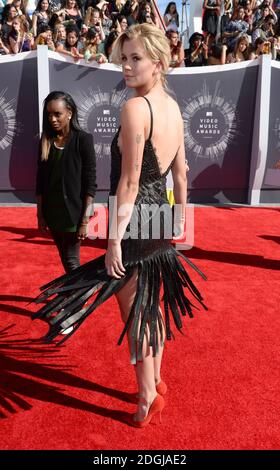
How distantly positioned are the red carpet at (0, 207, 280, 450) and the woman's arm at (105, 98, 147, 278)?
923mm

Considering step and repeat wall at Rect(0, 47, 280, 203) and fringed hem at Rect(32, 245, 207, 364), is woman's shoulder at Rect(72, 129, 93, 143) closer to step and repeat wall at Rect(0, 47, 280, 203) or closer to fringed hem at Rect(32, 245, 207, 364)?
fringed hem at Rect(32, 245, 207, 364)

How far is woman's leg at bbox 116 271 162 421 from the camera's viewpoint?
81.8 inches

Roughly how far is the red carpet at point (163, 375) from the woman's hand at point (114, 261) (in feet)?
2.76

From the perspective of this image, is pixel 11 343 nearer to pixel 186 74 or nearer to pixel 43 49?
pixel 43 49

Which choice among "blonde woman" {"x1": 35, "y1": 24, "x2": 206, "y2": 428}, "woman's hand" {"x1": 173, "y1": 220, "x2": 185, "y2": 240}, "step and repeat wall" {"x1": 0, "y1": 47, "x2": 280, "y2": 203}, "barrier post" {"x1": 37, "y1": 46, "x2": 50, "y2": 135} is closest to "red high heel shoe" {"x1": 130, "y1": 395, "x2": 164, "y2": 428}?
"blonde woman" {"x1": 35, "y1": 24, "x2": 206, "y2": 428}

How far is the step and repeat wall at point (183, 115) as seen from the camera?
7.30m

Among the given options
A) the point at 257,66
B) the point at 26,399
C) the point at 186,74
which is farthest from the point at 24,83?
the point at 26,399

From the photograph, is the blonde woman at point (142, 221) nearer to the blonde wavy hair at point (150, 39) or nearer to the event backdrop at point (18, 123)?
the blonde wavy hair at point (150, 39)

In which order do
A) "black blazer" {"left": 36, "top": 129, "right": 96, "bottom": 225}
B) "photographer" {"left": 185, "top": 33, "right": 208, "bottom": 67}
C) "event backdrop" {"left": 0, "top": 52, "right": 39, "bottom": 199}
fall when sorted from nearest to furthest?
1. "black blazer" {"left": 36, "top": 129, "right": 96, "bottom": 225}
2. "event backdrop" {"left": 0, "top": 52, "right": 39, "bottom": 199}
3. "photographer" {"left": 185, "top": 33, "right": 208, "bottom": 67}

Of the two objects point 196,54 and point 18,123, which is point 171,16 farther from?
point 18,123

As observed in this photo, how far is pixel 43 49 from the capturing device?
7105 millimetres

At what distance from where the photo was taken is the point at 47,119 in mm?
2875

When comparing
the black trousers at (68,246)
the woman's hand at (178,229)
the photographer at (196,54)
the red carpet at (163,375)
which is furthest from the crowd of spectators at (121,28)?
the woman's hand at (178,229)
